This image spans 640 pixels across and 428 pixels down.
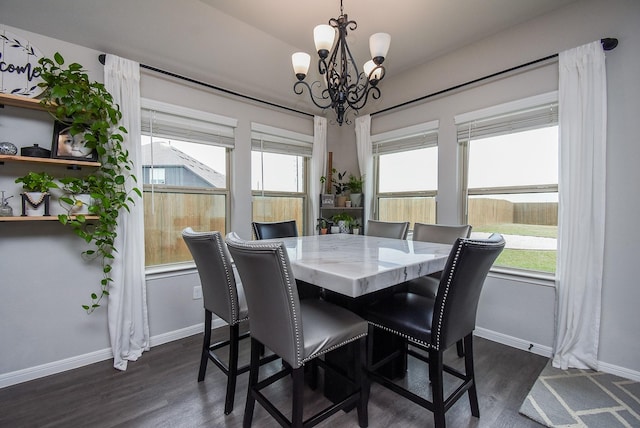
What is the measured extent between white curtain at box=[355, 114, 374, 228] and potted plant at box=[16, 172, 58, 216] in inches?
116

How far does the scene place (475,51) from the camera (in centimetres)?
285

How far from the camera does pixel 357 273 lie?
48.7 inches

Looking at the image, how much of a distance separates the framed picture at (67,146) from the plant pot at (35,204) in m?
0.28

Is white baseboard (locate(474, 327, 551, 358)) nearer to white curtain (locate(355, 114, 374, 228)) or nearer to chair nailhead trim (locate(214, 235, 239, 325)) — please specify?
white curtain (locate(355, 114, 374, 228))

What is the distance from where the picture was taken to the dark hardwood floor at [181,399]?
1627 mm

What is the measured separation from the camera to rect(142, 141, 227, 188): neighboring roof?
2.62 meters

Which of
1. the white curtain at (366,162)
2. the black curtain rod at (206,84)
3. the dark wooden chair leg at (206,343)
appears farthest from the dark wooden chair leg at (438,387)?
the black curtain rod at (206,84)

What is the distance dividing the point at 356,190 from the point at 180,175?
2.06 meters

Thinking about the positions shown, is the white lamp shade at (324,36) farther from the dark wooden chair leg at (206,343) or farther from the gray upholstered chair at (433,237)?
the dark wooden chair leg at (206,343)

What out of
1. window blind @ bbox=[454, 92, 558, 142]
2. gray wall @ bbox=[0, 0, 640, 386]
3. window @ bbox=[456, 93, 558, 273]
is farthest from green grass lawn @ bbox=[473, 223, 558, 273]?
window blind @ bbox=[454, 92, 558, 142]

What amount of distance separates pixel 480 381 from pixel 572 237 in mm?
1277

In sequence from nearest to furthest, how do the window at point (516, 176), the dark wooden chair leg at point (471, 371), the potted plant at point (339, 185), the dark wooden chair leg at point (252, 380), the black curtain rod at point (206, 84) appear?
the dark wooden chair leg at point (252, 380), the dark wooden chair leg at point (471, 371), the black curtain rod at point (206, 84), the window at point (516, 176), the potted plant at point (339, 185)

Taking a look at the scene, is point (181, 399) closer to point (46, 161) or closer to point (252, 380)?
point (252, 380)

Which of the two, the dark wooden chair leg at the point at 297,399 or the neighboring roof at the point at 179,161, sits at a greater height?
the neighboring roof at the point at 179,161
